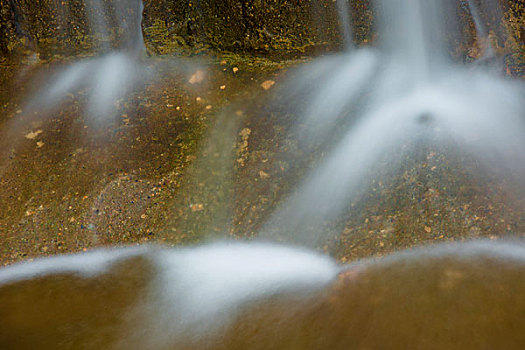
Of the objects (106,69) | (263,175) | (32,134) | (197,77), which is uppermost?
(106,69)

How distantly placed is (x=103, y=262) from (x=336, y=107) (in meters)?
2.10

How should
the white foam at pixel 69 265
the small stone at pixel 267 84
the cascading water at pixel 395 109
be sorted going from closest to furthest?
the white foam at pixel 69 265 < the cascading water at pixel 395 109 < the small stone at pixel 267 84

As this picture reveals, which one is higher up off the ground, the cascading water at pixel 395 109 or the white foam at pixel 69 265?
the cascading water at pixel 395 109

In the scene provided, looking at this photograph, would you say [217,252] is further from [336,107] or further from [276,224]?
[336,107]

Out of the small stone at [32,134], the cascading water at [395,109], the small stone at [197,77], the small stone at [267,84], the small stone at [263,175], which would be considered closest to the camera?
the cascading water at [395,109]

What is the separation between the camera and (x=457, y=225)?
242 cm

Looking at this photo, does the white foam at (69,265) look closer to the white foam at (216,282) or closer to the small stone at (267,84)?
the white foam at (216,282)

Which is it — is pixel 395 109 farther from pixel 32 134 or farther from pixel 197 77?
pixel 32 134

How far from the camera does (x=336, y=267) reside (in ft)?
7.77

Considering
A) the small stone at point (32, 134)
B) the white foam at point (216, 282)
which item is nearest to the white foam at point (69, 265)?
the white foam at point (216, 282)

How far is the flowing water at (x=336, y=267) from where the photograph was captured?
199 centimetres

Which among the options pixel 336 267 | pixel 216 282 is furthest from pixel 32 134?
pixel 336 267

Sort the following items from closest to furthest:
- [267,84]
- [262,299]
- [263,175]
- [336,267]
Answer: [262,299] → [336,267] → [263,175] → [267,84]

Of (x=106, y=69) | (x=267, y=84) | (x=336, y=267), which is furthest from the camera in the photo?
(x=106, y=69)
